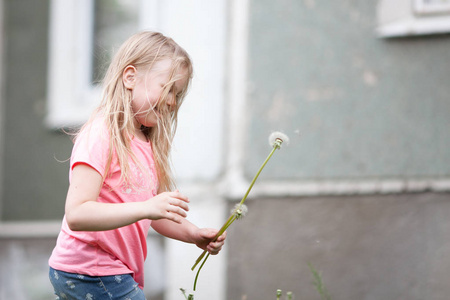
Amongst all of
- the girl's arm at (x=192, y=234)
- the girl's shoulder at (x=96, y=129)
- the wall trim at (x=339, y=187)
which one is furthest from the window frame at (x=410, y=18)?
the girl's shoulder at (x=96, y=129)

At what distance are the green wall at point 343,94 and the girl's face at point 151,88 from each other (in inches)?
80.7

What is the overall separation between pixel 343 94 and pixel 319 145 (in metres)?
0.38

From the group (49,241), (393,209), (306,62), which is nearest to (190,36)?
(306,62)

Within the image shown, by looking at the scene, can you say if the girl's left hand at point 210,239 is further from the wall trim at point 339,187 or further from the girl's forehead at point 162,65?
the wall trim at point 339,187

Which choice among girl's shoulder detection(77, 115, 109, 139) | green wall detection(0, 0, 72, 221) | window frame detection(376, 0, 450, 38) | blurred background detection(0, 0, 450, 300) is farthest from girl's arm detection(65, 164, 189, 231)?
green wall detection(0, 0, 72, 221)

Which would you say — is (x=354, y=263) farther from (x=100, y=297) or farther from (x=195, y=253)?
(x=100, y=297)

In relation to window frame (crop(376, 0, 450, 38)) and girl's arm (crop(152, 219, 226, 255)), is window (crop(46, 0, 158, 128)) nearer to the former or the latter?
window frame (crop(376, 0, 450, 38))

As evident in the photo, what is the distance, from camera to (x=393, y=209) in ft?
12.7

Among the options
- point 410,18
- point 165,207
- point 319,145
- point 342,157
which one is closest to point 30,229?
point 319,145

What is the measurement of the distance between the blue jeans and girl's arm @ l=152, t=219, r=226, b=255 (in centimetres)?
29

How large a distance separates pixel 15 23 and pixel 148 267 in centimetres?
291

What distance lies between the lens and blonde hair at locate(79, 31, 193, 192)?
2004mm

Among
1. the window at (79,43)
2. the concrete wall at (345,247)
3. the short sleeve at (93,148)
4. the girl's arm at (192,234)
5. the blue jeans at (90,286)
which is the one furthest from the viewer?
the window at (79,43)

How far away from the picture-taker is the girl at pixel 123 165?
193 cm
